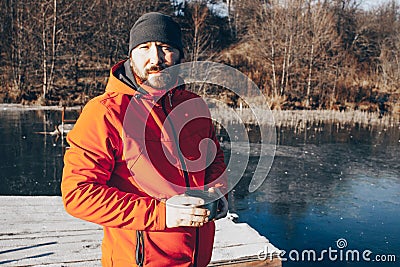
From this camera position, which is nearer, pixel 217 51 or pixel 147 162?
pixel 147 162

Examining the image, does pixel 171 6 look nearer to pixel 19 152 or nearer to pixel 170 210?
pixel 19 152

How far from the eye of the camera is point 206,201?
120 cm

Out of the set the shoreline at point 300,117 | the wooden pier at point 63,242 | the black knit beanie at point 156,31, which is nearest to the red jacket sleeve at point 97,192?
the black knit beanie at point 156,31

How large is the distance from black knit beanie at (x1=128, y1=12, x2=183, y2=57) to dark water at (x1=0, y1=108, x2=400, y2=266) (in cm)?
277

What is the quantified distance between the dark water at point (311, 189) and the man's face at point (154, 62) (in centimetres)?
274

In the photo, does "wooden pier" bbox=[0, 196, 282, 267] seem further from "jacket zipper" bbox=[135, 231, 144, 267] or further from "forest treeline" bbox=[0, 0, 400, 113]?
"forest treeline" bbox=[0, 0, 400, 113]

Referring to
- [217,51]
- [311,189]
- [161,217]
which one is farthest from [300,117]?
[161,217]

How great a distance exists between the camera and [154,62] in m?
1.36

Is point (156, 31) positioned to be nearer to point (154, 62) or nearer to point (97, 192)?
point (154, 62)

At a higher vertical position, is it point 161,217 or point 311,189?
point 161,217

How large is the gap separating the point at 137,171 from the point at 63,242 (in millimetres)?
1786

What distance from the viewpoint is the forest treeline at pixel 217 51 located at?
16516mm

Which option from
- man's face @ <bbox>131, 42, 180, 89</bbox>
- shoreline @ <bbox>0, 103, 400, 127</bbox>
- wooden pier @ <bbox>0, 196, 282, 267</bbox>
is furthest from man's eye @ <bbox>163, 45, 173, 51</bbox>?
shoreline @ <bbox>0, 103, 400, 127</bbox>

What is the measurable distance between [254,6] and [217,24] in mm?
2430
